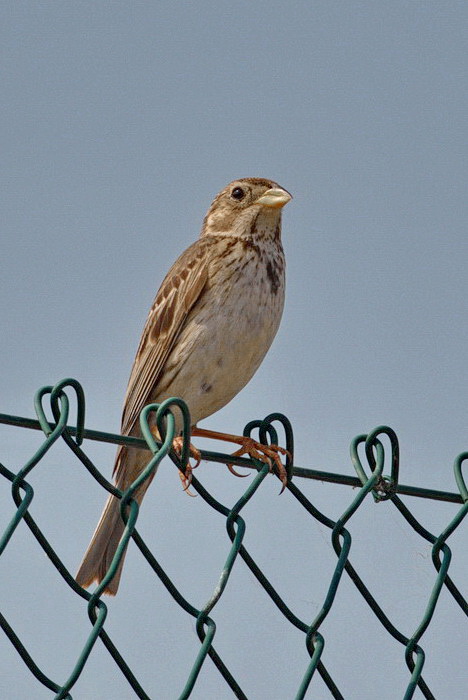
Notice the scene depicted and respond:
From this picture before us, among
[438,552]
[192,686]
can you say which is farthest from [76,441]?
[438,552]

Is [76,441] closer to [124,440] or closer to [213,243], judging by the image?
[124,440]

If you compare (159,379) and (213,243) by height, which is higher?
(213,243)

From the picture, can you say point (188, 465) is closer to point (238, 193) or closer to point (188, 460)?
point (188, 460)

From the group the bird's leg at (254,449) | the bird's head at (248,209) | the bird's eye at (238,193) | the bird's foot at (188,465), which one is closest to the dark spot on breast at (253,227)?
the bird's head at (248,209)

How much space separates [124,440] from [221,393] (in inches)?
114

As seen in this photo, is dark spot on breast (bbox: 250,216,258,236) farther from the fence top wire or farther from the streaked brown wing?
the fence top wire

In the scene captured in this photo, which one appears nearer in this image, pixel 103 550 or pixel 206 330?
pixel 103 550

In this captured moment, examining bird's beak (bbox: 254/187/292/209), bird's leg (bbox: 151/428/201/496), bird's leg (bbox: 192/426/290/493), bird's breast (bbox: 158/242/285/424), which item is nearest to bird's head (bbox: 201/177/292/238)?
bird's beak (bbox: 254/187/292/209)

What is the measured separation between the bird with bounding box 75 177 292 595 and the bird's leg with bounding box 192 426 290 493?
21mm

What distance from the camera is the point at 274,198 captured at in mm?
6320

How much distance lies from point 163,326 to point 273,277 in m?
0.62

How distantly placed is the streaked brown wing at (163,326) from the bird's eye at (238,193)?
528 millimetres

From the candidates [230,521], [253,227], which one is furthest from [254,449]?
[253,227]

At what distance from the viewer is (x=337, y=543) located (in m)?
3.14
